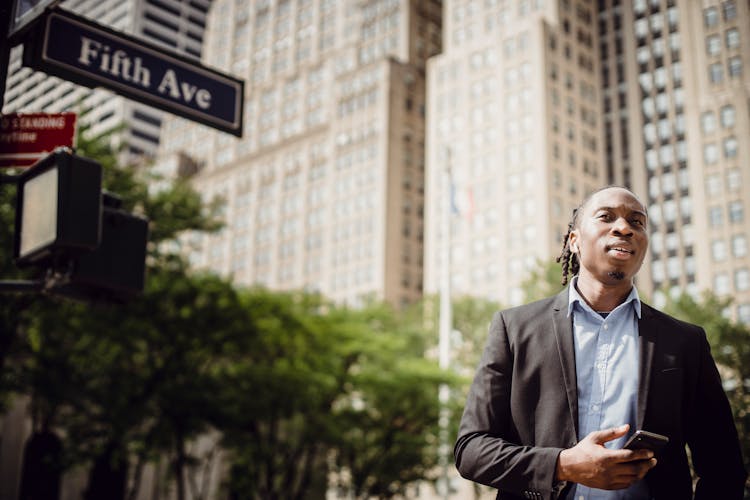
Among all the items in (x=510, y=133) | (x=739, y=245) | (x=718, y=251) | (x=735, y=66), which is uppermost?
(x=735, y=66)

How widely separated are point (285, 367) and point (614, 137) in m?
78.4

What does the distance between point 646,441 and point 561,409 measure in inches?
15.1

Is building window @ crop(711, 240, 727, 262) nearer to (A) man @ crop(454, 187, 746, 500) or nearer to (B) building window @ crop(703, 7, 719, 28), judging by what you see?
(B) building window @ crop(703, 7, 719, 28)

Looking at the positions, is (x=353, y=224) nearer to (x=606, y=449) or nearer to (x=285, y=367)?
(x=285, y=367)

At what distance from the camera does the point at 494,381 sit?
303 centimetres

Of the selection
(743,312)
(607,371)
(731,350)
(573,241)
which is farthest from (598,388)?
(743,312)

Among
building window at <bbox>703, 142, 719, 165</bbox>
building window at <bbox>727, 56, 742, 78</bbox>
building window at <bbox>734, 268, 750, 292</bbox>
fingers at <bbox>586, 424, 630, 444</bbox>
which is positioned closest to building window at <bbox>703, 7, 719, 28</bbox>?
building window at <bbox>727, 56, 742, 78</bbox>

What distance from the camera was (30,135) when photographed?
5.69 metres

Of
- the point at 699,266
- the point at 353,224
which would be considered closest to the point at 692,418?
the point at 699,266

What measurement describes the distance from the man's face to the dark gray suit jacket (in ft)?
0.59

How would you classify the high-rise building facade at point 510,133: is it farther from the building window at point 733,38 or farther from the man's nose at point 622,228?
the man's nose at point 622,228

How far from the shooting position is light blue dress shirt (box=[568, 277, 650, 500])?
2.82 m

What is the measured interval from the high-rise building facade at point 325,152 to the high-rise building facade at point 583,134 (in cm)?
568

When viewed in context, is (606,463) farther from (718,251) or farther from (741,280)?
(718,251)
